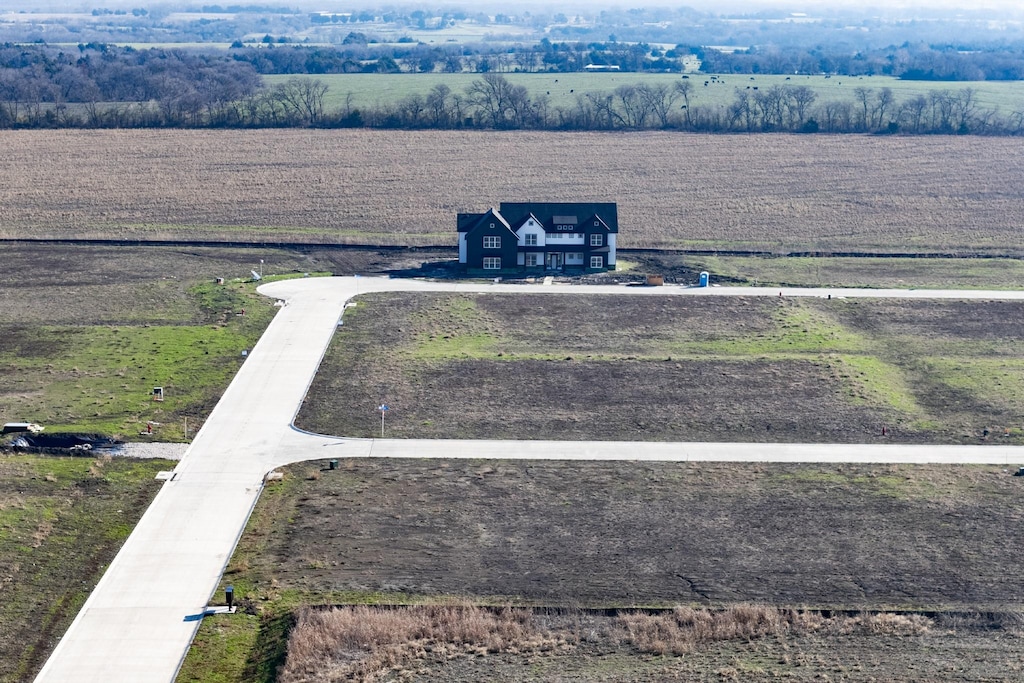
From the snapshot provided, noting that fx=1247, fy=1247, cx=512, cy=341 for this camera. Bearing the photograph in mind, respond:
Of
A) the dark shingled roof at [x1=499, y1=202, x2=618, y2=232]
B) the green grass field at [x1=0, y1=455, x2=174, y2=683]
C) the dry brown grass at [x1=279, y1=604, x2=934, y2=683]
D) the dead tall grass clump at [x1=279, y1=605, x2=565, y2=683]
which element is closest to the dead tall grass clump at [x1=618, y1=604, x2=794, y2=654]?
the dry brown grass at [x1=279, y1=604, x2=934, y2=683]

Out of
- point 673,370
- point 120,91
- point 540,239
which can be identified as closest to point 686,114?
point 540,239

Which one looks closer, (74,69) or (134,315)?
(134,315)

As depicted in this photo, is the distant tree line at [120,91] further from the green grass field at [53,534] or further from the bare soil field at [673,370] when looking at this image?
the green grass field at [53,534]

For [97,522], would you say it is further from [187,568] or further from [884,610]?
[884,610]

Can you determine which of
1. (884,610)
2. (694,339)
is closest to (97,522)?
(884,610)

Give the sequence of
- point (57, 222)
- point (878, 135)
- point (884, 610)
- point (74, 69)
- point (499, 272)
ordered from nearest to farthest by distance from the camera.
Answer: point (884, 610) → point (499, 272) → point (57, 222) → point (878, 135) → point (74, 69)

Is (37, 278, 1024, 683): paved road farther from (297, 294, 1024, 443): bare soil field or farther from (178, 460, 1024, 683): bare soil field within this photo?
(297, 294, 1024, 443): bare soil field

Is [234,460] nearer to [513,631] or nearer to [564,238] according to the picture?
[513,631]

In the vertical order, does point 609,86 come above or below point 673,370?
below
